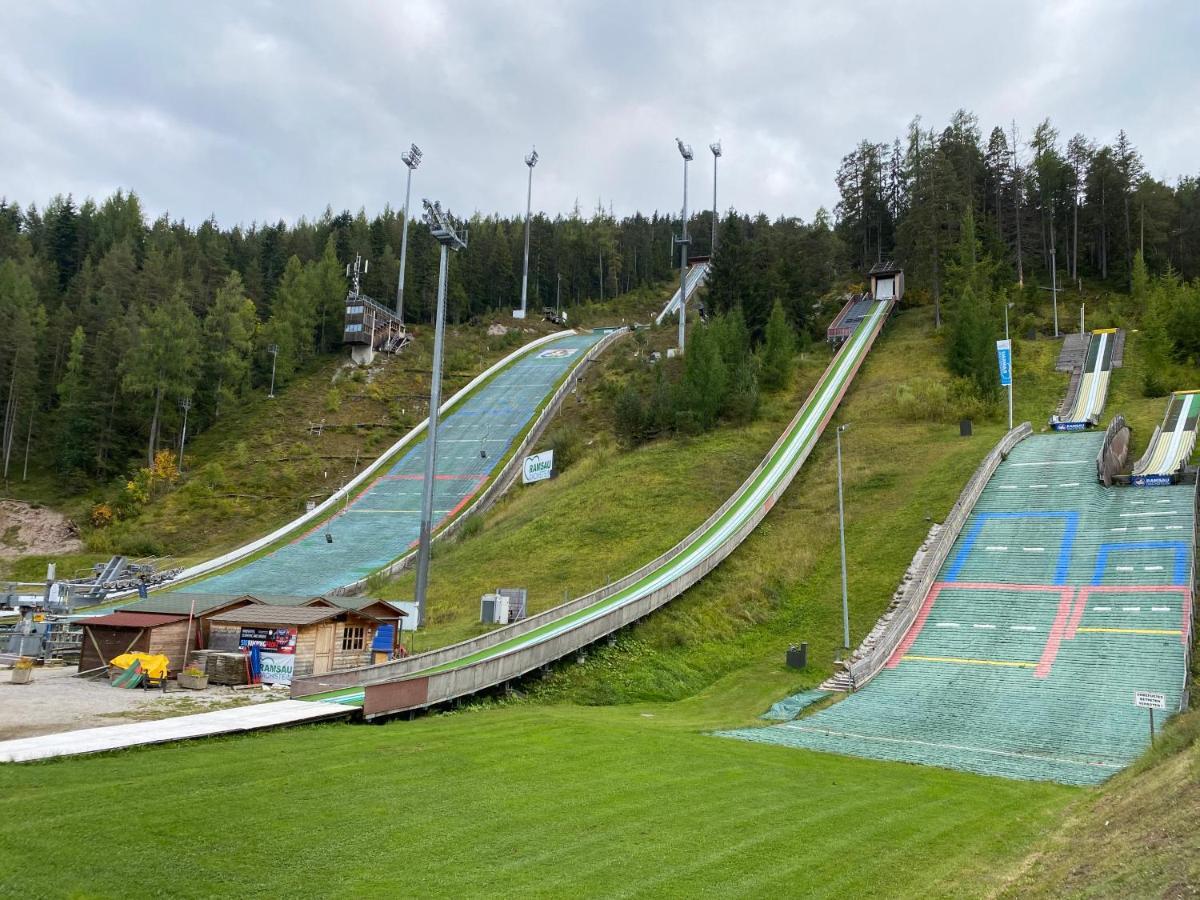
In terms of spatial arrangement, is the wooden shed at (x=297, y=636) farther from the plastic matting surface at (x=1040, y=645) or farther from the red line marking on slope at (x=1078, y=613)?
the red line marking on slope at (x=1078, y=613)

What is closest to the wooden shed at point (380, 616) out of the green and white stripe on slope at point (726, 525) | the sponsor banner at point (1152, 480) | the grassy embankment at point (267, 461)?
the green and white stripe on slope at point (726, 525)

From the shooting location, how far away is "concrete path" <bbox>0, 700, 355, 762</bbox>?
13.8 metres

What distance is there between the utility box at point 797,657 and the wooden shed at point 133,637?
18958 millimetres

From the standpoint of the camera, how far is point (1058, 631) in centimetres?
2786

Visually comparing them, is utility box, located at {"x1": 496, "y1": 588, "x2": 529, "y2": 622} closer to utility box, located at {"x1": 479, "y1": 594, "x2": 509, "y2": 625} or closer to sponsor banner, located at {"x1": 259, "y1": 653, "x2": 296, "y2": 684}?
utility box, located at {"x1": 479, "y1": 594, "x2": 509, "y2": 625}

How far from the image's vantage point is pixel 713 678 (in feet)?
91.1

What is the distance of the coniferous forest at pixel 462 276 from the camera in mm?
67312

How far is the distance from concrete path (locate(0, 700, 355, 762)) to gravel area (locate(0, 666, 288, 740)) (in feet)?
3.33

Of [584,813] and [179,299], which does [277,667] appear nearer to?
[584,813]

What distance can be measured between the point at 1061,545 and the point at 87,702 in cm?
3421

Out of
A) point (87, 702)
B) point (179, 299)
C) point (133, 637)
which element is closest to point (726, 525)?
point (133, 637)

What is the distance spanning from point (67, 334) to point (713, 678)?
7626cm

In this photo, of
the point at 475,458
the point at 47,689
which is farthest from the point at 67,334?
the point at 47,689

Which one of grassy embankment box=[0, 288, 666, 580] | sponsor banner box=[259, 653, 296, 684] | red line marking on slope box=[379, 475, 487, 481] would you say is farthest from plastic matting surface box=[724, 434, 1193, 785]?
grassy embankment box=[0, 288, 666, 580]
